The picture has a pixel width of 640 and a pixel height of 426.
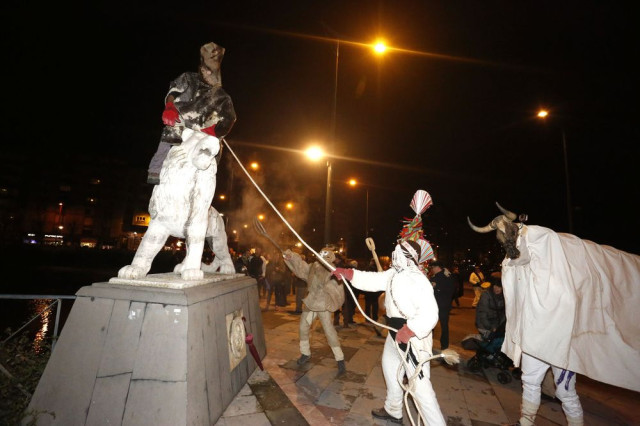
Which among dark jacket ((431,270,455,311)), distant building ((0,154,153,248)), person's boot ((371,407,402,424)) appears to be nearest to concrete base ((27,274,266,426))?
person's boot ((371,407,402,424))

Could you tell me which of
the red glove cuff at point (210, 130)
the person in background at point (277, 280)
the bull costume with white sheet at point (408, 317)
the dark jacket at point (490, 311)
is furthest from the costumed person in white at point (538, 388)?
the person in background at point (277, 280)

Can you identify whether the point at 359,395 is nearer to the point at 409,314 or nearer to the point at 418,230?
the point at 409,314

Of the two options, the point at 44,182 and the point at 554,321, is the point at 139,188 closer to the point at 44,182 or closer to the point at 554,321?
the point at 44,182

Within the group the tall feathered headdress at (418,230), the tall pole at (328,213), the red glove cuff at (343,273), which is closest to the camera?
the red glove cuff at (343,273)

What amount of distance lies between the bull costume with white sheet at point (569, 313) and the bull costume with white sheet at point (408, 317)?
3.90ft

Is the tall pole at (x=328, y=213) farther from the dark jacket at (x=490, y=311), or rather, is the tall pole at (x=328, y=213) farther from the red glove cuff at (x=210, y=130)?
the red glove cuff at (x=210, y=130)

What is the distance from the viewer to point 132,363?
2430 millimetres

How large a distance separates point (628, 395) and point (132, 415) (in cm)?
722

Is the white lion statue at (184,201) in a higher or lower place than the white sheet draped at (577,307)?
higher

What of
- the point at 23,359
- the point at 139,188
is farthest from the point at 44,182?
the point at 23,359

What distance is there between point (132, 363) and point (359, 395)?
2.98 meters

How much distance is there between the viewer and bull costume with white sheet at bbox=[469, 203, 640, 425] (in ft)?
11.2

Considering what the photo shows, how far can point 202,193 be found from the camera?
3.25 m

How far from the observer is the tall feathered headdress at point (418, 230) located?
381 centimetres
